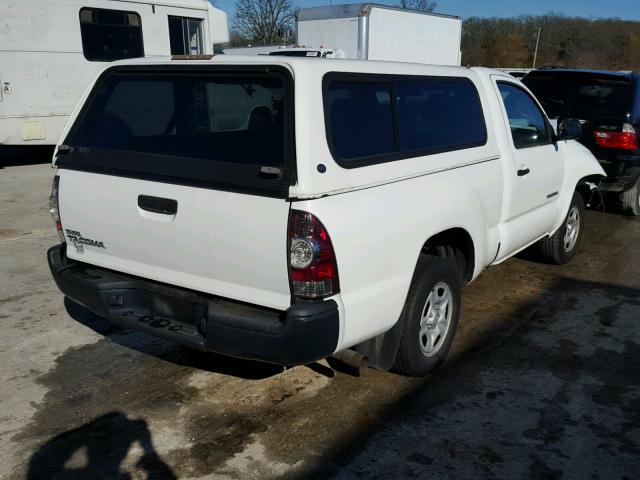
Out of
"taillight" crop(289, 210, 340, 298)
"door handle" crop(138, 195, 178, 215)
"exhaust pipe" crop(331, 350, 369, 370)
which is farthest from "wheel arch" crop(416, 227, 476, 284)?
"door handle" crop(138, 195, 178, 215)

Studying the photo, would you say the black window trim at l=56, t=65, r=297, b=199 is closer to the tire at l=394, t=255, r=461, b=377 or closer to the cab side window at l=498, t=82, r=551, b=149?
→ the tire at l=394, t=255, r=461, b=377

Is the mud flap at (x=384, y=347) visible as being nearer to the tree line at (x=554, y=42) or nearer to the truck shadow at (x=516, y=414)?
the truck shadow at (x=516, y=414)

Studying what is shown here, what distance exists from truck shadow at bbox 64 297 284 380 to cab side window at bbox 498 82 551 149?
2.51 m

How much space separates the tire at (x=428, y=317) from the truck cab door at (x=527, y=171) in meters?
0.90

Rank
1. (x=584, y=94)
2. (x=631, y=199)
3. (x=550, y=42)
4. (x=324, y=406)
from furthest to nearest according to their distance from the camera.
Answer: (x=550, y=42) → (x=631, y=199) → (x=584, y=94) → (x=324, y=406)

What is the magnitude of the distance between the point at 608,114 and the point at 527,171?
11.2 feet

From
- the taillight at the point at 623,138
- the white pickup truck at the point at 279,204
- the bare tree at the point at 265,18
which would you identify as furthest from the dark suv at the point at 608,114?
the bare tree at the point at 265,18

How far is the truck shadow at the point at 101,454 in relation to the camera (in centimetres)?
304

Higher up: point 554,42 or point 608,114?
point 554,42

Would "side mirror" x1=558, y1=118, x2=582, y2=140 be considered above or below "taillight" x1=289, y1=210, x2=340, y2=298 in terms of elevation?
above

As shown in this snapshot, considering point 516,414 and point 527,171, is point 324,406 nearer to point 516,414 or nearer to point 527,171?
point 516,414

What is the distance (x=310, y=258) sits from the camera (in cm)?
289

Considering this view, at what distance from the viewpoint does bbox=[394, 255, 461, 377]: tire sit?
11.9 feet

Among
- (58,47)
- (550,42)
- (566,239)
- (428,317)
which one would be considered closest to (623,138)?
(566,239)
